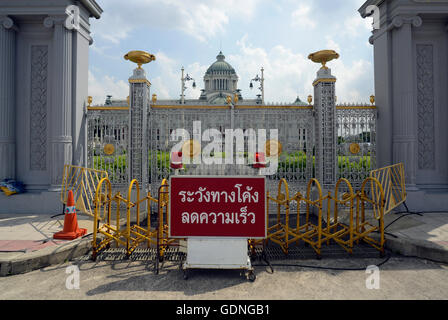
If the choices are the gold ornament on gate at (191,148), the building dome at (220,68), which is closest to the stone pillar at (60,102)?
the gold ornament on gate at (191,148)

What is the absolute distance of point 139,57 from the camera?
27.2ft

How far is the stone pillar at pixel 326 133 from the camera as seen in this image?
8367 mm

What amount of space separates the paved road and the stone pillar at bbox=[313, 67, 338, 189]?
3.85 meters

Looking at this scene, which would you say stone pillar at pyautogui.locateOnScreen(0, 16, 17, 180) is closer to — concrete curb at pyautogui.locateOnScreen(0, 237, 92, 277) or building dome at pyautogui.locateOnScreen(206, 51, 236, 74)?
concrete curb at pyautogui.locateOnScreen(0, 237, 92, 277)

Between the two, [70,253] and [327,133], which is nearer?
[70,253]

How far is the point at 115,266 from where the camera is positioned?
4.70 m

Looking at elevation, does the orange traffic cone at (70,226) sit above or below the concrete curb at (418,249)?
above

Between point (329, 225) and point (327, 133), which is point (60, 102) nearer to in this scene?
point (329, 225)

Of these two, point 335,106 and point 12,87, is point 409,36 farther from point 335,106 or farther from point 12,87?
point 12,87

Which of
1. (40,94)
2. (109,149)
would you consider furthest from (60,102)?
(109,149)

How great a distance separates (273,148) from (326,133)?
177cm

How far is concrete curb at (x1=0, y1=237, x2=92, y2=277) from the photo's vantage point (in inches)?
173

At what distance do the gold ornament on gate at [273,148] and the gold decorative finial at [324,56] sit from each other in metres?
2.97

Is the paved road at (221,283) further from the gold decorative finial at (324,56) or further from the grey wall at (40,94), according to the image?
the gold decorative finial at (324,56)
